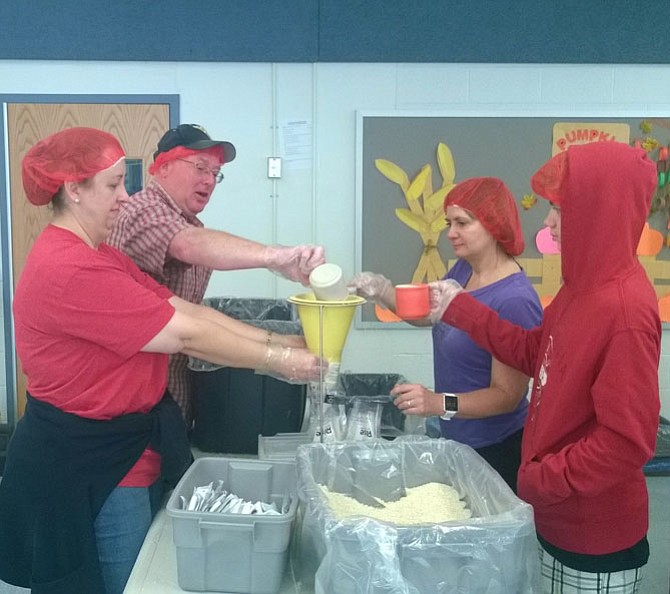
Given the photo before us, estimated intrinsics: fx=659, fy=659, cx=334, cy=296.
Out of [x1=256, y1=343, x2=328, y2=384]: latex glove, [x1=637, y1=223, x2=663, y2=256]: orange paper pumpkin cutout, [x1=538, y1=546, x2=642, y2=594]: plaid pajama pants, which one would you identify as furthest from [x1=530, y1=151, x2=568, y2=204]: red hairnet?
[x1=637, y1=223, x2=663, y2=256]: orange paper pumpkin cutout

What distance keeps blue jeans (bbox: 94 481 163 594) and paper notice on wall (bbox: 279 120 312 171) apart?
2.24m

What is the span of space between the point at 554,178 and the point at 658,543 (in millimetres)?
2082

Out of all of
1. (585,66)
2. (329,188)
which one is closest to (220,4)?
(329,188)

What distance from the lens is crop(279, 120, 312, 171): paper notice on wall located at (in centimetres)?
340

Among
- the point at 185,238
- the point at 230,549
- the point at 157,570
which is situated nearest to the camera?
the point at 230,549

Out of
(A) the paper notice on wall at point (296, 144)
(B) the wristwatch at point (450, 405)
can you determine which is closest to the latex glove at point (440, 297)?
(B) the wristwatch at point (450, 405)

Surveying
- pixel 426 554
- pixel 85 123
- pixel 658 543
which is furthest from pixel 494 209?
pixel 85 123

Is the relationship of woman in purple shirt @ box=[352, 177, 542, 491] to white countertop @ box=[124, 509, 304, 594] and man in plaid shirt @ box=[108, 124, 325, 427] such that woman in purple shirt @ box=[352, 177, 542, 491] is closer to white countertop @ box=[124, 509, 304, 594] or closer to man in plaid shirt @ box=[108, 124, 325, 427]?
man in plaid shirt @ box=[108, 124, 325, 427]

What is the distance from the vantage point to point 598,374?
126cm

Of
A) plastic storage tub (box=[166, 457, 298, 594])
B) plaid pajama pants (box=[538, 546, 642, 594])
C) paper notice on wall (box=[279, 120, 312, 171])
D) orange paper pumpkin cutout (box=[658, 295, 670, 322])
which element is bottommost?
plaid pajama pants (box=[538, 546, 642, 594])

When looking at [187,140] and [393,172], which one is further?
[393,172]

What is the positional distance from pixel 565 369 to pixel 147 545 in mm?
932

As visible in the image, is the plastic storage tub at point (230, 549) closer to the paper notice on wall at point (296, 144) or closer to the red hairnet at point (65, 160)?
the red hairnet at point (65, 160)

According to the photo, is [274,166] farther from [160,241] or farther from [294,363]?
[294,363]
